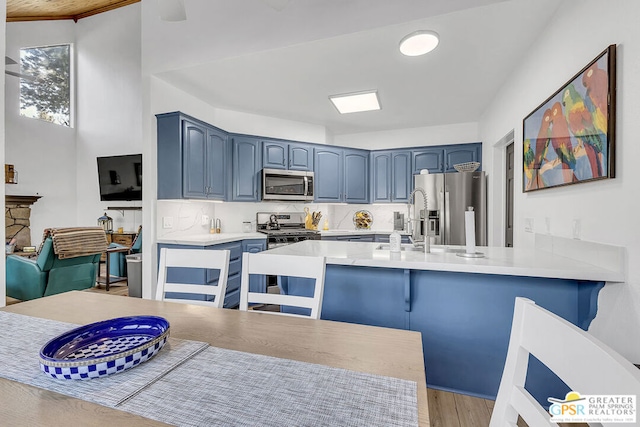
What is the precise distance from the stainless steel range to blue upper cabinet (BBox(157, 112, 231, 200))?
3.16 feet

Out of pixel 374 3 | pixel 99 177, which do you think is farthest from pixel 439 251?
pixel 99 177

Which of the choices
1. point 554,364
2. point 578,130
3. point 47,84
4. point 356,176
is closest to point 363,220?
point 356,176

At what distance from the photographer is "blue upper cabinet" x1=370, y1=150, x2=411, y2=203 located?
15.6ft

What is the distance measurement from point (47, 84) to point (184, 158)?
5.29 meters

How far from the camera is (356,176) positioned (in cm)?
495

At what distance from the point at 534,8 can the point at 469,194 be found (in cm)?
213

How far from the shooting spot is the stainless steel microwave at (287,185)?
425 cm

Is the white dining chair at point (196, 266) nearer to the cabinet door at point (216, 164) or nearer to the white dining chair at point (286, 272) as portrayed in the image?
the white dining chair at point (286, 272)

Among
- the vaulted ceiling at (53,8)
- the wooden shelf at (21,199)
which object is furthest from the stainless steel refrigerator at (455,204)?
the wooden shelf at (21,199)

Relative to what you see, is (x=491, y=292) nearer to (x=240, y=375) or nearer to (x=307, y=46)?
(x=240, y=375)

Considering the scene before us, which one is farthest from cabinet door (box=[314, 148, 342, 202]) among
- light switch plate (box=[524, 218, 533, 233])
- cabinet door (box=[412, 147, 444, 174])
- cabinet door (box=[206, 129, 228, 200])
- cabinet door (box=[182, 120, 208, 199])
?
light switch plate (box=[524, 218, 533, 233])

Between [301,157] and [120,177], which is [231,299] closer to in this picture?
[301,157]

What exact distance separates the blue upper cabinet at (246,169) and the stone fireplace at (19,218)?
447cm

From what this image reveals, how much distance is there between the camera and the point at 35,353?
36.0 inches
